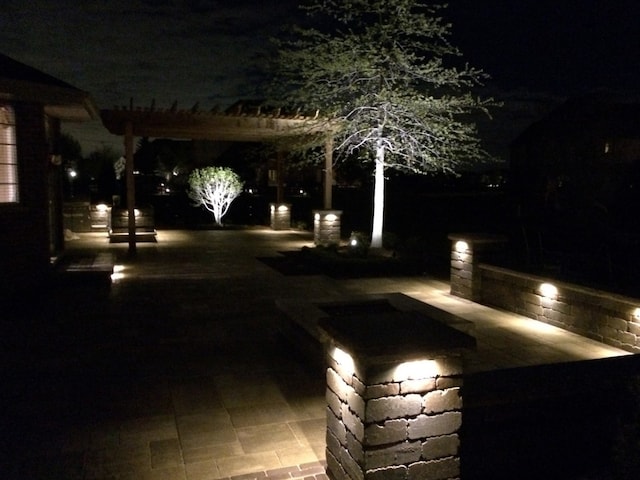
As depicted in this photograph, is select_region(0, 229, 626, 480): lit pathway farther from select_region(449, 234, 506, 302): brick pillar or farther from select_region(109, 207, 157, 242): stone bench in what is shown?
select_region(109, 207, 157, 242): stone bench

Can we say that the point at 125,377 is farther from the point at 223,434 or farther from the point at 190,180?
the point at 190,180

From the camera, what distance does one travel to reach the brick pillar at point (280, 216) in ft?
66.5

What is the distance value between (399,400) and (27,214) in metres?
7.32

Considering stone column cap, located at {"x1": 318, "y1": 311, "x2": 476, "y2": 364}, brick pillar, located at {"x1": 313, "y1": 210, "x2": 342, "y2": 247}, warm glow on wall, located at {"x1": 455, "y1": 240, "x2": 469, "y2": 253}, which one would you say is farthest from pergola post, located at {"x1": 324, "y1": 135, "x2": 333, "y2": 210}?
stone column cap, located at {"x1": 318, "y1": 311, "x2": 476, "y2": 364}

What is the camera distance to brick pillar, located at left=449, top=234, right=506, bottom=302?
336 inches

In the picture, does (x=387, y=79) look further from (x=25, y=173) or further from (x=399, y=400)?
(x=399, y=400)

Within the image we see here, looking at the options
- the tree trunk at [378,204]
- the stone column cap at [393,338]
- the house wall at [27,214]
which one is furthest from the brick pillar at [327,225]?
the stone column cap at [393,338]

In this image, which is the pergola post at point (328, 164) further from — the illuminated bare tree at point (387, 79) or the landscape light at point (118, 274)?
the landscape light at point (118, 274)

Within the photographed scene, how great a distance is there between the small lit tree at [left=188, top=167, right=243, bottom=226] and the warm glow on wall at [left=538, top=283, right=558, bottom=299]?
15.0 metres

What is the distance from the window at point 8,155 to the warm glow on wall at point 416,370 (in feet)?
24.2

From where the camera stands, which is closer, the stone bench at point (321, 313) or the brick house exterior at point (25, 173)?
the stone bench at point (321, 313)

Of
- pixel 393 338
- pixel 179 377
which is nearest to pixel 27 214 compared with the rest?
pixel 179 377

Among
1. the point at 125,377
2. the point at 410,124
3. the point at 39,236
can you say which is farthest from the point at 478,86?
the point at 125,377

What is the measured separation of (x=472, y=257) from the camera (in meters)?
8.57
